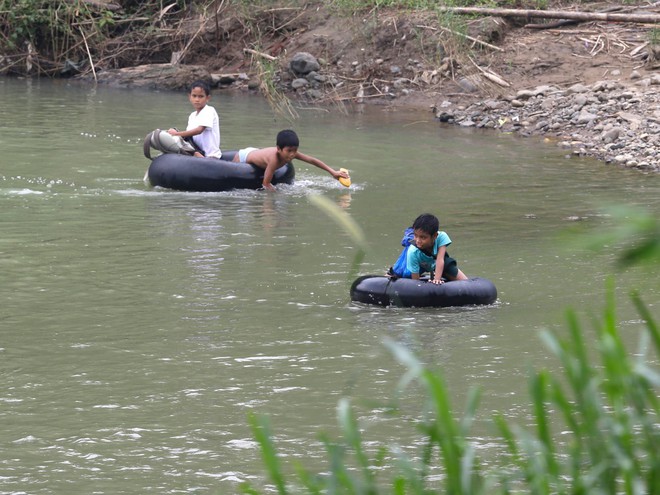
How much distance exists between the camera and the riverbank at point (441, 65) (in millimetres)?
20188

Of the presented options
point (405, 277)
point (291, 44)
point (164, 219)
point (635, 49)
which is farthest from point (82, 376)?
point (291, 44)

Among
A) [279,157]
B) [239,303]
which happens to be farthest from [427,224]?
[279,157]

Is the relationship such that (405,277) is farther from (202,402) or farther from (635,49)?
(635,49)

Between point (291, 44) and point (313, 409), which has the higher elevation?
point (291, 44)

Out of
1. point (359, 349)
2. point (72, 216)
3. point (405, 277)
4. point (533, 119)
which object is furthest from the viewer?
point (533, 119)

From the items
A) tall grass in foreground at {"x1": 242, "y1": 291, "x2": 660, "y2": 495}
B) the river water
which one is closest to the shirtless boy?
the river water

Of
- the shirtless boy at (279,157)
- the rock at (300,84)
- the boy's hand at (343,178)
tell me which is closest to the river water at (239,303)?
the boy's hand at (343,178)

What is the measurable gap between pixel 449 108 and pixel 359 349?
47.6 ft

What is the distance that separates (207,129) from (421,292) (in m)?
6.64

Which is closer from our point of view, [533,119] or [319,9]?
[533,119]

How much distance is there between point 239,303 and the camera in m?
9.48

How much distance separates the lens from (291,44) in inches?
1055

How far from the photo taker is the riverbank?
20.2 metres

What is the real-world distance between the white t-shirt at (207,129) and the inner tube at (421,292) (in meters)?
6.06
